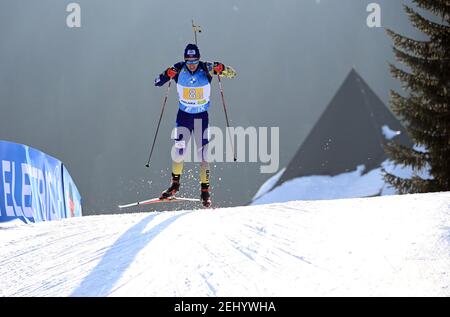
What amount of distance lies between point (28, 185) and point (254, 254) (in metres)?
6.30

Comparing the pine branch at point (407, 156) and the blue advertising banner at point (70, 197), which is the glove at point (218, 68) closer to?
the blue advertising banner at point (70, 197)

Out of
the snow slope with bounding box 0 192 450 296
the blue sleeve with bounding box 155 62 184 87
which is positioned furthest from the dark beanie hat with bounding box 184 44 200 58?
the snow slope with bounding box 0 192 450 296

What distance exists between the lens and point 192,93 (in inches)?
339

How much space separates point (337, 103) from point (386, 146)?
2308 inches

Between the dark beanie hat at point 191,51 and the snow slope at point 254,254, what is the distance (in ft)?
11.0

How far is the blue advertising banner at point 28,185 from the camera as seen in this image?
869 centimetres

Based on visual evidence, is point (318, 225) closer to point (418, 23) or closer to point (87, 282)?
point (87, 282)

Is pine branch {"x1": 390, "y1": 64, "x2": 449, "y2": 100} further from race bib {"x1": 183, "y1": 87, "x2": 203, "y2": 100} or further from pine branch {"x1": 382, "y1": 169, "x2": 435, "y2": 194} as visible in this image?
race bib {"x1": 183, "y1": 87, "x2": 203, "y2": 100}

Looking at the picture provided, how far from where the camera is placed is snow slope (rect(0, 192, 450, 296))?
3.70m

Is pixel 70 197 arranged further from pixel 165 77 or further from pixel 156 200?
pixel 165 77

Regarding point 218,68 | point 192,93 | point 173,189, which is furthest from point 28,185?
point 218,68

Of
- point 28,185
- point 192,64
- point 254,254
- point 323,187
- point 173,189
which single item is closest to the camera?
point 254,254

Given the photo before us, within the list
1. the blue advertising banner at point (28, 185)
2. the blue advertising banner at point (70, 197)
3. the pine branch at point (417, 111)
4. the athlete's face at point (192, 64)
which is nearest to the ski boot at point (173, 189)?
the athlete's face at point (192, 64)
